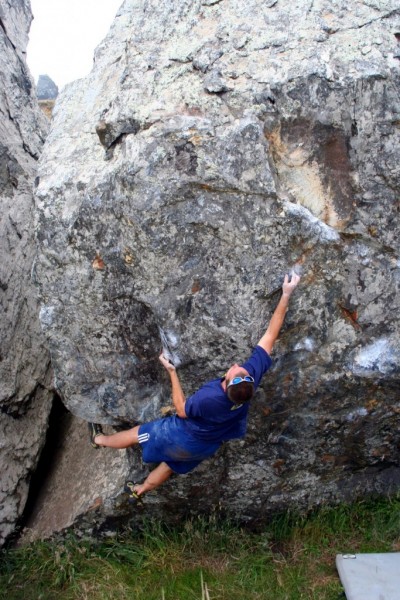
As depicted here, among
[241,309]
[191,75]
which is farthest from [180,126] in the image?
[241,309]

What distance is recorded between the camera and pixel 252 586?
13.4ft

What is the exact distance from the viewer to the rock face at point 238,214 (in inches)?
147

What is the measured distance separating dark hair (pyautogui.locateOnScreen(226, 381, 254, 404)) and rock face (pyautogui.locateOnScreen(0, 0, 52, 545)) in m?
2.02

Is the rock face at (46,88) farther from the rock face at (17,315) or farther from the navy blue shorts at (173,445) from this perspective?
the navy blue shorts at (173,445)

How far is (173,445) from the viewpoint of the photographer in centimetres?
386

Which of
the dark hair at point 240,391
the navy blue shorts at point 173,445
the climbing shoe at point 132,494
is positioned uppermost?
the dark hair at point 240,391

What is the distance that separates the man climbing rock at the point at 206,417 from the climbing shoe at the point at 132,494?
1.08ft

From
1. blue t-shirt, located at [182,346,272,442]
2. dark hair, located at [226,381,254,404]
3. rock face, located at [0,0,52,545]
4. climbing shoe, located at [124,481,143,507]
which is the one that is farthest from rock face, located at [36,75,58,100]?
dark hair, located at [226,381,254,404]

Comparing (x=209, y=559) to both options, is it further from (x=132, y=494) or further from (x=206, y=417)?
(x=206, y=417)

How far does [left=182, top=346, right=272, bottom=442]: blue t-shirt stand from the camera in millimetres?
3633

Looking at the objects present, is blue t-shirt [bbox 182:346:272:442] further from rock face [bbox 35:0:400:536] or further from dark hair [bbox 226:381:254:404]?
rock face [bbox 35:0:400:536]

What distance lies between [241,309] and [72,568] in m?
2.05

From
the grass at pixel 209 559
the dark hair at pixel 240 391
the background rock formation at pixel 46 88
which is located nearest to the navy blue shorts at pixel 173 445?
the dark hair at pixel 240 391

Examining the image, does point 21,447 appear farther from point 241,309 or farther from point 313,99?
point 313,99
